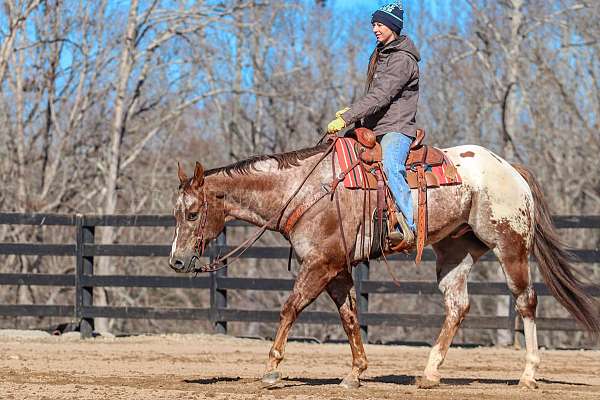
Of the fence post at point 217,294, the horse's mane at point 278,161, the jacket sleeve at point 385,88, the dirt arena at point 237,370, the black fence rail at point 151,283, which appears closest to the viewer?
the dirt arena at point 237,370

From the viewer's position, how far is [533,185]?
27.5 feet

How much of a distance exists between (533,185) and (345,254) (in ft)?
6.34

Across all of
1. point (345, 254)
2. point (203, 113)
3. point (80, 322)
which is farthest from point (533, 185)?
point (203, 113)

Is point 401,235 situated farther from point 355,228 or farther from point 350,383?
point 350,383

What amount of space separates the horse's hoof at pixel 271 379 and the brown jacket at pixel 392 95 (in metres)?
1.86

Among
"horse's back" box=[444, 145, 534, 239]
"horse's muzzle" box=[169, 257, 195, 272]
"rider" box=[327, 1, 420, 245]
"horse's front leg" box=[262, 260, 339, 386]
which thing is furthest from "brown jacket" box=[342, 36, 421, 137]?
"horse's muzzle" box=[169, 257, 195, 272]

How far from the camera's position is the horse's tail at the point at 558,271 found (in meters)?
8.16

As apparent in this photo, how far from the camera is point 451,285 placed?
26.5ft

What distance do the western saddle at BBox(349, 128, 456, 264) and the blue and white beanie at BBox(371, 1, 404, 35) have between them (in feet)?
2.66

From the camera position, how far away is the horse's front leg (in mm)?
7195

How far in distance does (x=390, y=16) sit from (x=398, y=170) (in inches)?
45.7

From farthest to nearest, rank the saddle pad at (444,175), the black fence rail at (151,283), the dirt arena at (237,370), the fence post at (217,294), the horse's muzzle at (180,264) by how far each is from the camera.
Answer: the fence post at (217,294) → the black fence rail at (151,283) → the saddle pad at (444,175) → the horse's muzzle at (180,264) → the dirt arena at (237,370)

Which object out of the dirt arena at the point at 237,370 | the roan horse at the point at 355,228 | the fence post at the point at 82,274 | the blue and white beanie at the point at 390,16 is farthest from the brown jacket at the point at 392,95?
the fence post at the point at 82,274

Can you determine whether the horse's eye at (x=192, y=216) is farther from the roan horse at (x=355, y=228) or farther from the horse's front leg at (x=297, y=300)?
the horse's front leg at (x=297, y=300)
